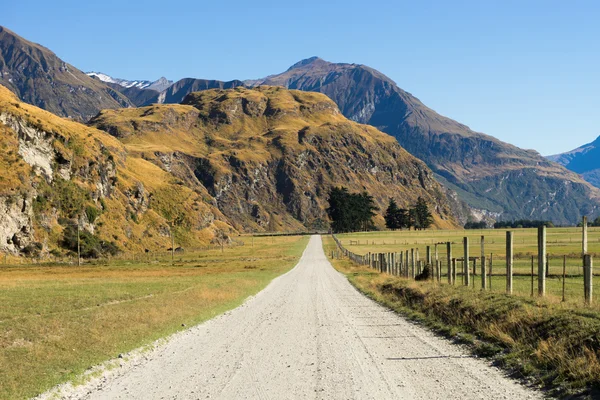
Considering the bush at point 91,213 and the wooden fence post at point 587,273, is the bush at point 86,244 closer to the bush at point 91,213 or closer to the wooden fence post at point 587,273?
the bush at point 91,213

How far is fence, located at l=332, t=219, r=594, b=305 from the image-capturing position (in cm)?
1843

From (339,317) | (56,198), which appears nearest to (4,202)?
(56,198)

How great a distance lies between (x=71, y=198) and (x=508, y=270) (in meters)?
107

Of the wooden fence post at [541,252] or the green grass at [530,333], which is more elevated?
the wooden fence post at [541,252]

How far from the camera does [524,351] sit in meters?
14.2

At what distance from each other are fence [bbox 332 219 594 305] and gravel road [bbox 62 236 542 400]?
15.1ft

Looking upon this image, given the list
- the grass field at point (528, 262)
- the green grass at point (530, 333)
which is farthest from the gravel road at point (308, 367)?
the grass field at point (528, 262)

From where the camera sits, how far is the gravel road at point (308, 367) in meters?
11.7

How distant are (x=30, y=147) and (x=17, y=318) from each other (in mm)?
95343

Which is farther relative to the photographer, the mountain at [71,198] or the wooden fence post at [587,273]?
Result: the mountain at [71,198]

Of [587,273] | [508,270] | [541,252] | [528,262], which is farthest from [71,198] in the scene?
[587,273]

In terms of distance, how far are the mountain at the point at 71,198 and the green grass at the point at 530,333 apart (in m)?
87.2

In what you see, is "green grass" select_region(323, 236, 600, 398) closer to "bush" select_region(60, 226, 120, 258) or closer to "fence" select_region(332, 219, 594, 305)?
"fence" select_region(332, 219, 594, 305)

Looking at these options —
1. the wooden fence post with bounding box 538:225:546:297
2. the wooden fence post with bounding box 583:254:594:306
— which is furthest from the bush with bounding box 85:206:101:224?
the wooden fence post with bounding box 583:254:594:306
